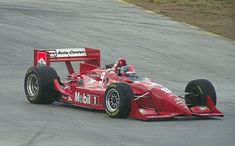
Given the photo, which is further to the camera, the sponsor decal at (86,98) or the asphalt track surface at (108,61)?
the sponsor decal at (86,98)

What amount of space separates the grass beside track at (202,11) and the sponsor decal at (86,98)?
17.7 meters

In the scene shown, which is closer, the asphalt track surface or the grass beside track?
the asphalt track surface

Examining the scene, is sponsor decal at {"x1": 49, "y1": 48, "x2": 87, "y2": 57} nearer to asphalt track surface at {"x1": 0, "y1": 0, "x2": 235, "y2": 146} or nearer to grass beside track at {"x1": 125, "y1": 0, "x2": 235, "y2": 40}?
asphalt track surface at {"x1": 0, "y1": 0, "x2": 235, "y2": 146}

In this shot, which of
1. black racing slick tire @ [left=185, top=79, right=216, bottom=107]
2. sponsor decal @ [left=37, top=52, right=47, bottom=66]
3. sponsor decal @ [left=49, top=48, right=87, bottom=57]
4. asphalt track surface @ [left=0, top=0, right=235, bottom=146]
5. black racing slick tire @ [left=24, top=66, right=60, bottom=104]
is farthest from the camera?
sponsor decal @ [left=49, top=48, right=87, bottom=57]

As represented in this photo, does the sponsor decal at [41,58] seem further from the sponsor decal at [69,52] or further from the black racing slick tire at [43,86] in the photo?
the black racing slick tire at [43,86]

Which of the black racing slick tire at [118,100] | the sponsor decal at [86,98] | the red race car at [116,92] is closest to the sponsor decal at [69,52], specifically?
the red race car at [116,92]

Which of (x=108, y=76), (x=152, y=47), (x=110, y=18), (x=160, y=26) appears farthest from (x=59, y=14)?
(x=108, y=76)

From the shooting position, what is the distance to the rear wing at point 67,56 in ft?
55.0

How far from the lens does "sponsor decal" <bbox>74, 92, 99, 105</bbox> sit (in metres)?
15.0

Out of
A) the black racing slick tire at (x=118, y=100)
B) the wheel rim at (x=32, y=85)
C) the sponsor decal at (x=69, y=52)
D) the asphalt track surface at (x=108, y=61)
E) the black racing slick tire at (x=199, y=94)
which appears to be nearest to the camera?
the asphalt track surface at (x=108, y=61)

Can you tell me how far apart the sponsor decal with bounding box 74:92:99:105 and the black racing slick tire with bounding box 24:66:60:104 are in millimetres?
662

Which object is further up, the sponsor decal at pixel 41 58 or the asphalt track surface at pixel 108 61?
the sponsor decal at pixel 41 58

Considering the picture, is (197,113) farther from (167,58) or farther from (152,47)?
(152,47)

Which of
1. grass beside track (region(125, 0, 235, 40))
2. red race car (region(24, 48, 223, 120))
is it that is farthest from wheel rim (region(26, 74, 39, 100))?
grass beside track (region(125, 0, 235, 40))
